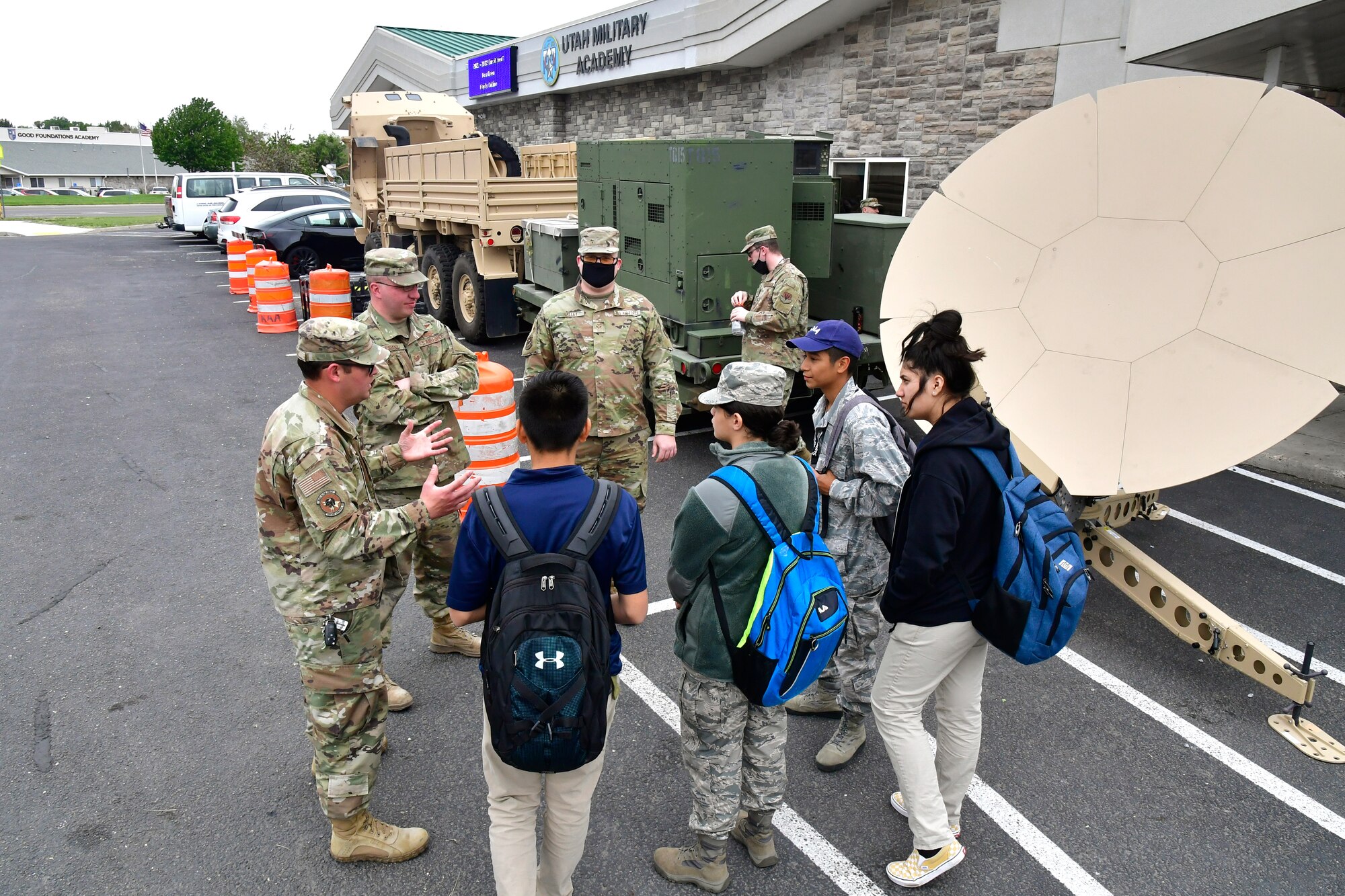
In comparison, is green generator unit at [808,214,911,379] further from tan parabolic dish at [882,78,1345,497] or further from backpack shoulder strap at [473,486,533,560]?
backpack shoulder strap at [473,486,533,560]

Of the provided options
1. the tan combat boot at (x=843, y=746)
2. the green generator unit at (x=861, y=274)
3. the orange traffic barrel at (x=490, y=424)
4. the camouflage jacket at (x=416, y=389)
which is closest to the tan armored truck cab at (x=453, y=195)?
the green generator unit at (x=861, y=274)

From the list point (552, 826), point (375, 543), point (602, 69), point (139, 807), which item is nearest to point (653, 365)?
point (375, 543)

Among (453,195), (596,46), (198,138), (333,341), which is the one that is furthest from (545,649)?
(198,138)

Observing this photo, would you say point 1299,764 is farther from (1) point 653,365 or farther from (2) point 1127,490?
(1) point 653,365

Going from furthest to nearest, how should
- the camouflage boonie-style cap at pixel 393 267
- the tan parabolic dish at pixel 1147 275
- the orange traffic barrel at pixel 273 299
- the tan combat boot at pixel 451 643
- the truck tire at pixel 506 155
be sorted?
1. the orange traffic barrel at pixel 273 299
2. the truck tire at pixel 506 155
3. the tan combat boot at pixel 451 643
4. the camouflage boonie-style cap at pixel 393 267
5. the tan parabolic dish at pixel 1147 275

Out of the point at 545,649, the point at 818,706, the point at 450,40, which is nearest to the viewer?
the point at 545,649

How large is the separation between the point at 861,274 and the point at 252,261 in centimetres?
1269

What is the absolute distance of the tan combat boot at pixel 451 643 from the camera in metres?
4.38

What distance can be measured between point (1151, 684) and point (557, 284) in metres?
6.97

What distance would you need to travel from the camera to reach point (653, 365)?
4.76 m

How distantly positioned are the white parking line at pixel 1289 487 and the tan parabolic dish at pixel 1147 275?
3.45 meters

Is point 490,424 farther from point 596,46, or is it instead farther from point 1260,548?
point 596,46

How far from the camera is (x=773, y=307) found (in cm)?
627

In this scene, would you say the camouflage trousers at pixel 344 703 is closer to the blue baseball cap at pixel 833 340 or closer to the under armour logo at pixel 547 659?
the under armour logo at pixel 547 659
